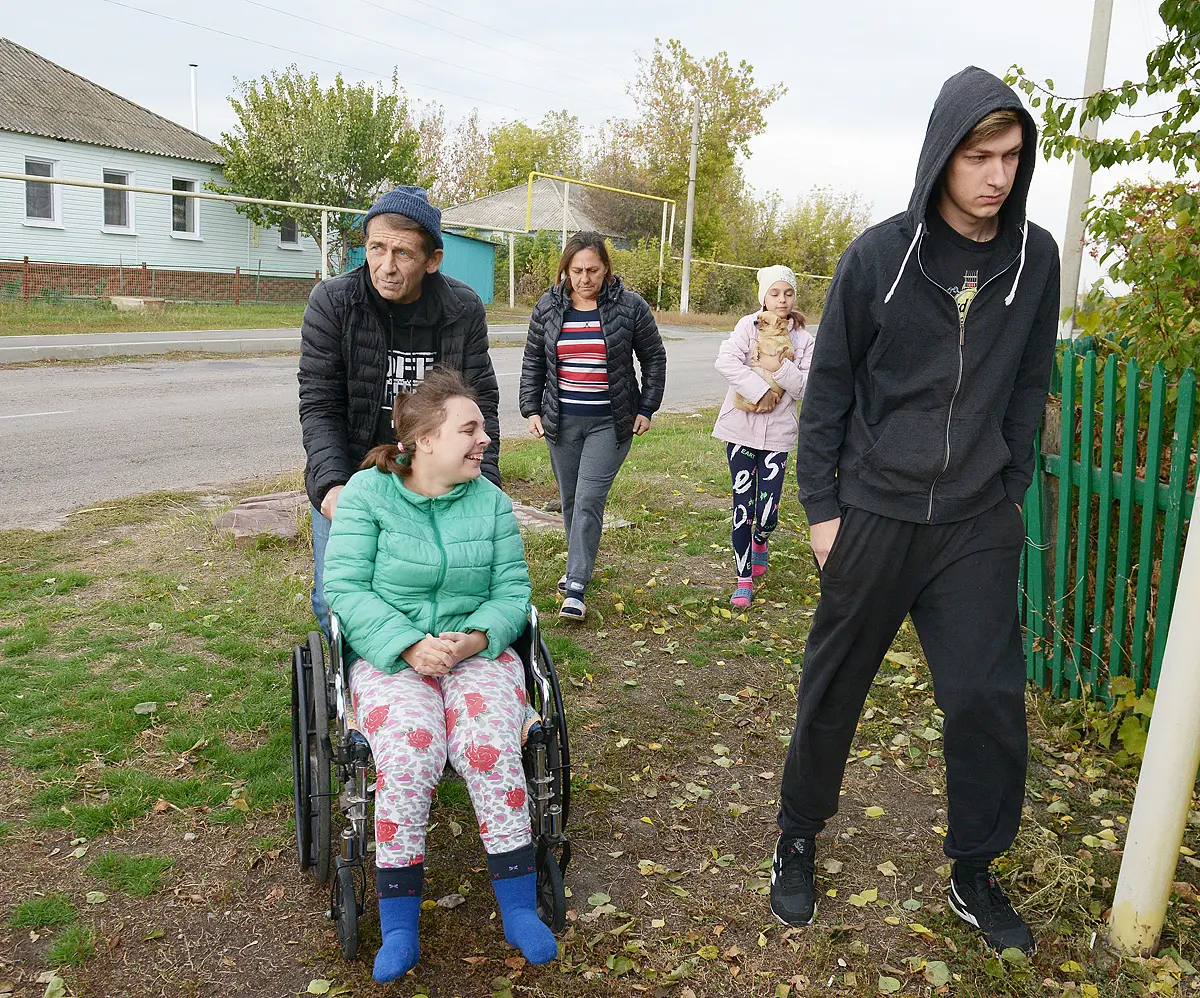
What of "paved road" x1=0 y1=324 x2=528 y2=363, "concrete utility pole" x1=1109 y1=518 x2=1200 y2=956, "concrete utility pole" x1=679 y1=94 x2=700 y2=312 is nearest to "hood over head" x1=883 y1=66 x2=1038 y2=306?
"concrete utility pole" x1=1109 y1=518 x2=1200 y2=956

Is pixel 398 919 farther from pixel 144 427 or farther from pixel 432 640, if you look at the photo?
pixel 144 427

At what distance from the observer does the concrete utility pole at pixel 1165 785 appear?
8.97 ft

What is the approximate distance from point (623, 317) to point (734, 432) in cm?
93

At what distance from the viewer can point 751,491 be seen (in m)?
6.10

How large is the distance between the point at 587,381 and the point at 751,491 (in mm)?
1169

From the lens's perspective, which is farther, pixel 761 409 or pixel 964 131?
pixel 761 409

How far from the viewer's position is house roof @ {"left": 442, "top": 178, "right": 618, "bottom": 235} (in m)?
45.0

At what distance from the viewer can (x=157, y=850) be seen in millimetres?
3391

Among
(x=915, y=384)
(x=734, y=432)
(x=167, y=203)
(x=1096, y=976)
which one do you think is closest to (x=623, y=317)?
(x=734, y=432)

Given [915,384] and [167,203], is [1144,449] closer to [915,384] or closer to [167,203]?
[915,384]

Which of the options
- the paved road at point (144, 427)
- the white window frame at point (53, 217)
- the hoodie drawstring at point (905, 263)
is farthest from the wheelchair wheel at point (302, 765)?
the white window frame at point (53, 217)

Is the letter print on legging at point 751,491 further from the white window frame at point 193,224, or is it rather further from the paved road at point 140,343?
the white window frame at point 193,224

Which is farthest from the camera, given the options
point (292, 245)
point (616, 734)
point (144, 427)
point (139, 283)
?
point (292, 245)

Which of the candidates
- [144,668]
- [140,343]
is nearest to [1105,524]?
[144,668]
